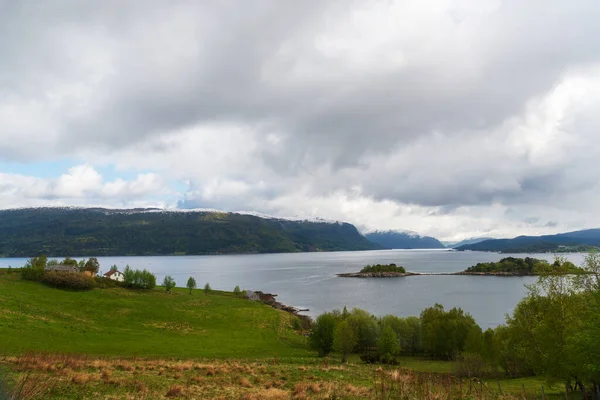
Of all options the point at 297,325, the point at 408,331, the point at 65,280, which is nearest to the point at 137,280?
the point at 65,280

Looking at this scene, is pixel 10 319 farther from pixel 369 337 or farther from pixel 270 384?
pixel 369 337

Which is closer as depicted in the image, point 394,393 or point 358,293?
point 394,393

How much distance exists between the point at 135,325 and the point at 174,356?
29.1 meters

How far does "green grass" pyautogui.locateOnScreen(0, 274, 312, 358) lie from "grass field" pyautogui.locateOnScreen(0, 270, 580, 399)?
192 millimetres

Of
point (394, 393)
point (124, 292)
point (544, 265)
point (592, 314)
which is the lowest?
point (124, 292)

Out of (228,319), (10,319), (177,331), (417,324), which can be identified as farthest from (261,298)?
(10,319)

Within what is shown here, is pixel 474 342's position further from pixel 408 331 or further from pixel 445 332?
pixel 408 331

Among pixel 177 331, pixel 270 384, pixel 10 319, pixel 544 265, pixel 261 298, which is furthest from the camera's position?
pixel 261 298

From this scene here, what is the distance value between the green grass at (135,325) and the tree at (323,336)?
11.6ft

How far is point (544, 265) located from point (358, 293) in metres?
113

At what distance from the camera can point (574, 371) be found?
25281 mm

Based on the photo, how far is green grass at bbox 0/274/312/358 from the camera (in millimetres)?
45094

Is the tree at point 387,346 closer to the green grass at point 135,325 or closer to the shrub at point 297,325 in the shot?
the green grass at point 135,325

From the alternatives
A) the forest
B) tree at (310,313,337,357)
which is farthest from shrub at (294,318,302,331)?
tree at (310,313,337,357)
